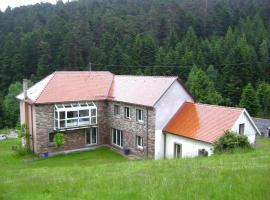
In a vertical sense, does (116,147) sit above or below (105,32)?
below

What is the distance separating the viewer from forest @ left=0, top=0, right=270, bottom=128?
60344 millimetres

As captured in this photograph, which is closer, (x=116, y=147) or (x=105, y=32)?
(x=116, y=147)

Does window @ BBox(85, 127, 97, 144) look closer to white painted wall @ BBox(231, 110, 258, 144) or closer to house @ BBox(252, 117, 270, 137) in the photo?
white painted wall @ BBox(231, 110, 258, 144)

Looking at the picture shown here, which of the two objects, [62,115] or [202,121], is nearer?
[202,121]

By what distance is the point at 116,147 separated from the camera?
31.9m

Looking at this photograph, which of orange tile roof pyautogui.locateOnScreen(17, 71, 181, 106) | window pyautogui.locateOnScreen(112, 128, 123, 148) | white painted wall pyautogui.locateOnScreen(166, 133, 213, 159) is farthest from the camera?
window pyautogui.locateOnScreen(112, 128, 123, 148)

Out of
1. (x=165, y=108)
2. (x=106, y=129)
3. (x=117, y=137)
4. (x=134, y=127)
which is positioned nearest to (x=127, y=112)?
(x=134, y=127)

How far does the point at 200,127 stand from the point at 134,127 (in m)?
6.57

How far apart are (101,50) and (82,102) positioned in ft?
157

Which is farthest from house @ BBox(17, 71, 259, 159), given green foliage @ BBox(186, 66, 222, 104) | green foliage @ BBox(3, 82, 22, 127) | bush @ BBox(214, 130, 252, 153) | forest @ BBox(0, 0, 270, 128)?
green foliage @ BBox(3, 82, 22, 127)

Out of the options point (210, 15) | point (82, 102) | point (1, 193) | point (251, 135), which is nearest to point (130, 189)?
point (1, 193)

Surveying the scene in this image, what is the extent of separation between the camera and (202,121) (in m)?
25.3

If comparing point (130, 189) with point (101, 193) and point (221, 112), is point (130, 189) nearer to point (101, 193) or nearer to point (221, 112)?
point (101, 193)

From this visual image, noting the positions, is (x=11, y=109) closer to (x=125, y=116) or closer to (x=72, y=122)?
(x=72, y=122)
